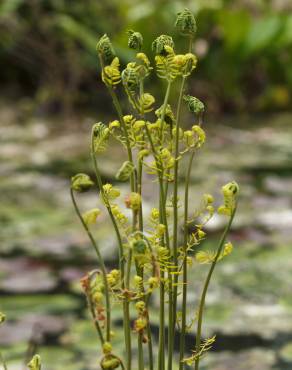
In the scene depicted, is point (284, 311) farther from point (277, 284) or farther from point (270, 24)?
point (270, 24)

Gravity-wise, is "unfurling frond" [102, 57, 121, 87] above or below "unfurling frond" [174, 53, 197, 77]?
below

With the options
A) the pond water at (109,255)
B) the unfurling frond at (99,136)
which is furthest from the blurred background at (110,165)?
the unfurling frond at (99,136)

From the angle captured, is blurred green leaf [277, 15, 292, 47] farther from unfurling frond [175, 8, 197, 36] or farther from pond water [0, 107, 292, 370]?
unfurling frond [175, 8, 197, 36]

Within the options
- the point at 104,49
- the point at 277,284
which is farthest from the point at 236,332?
the point at 104,49

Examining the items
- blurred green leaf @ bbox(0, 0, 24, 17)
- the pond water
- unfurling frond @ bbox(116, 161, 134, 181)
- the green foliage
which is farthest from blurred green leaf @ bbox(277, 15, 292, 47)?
unfurling frond @ bbox(116, 161, 134, 181)

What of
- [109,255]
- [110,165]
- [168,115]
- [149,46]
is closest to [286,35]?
[149,46]
